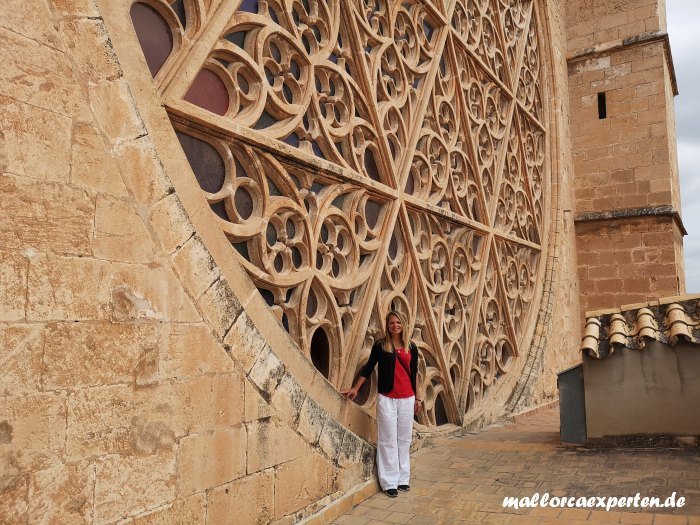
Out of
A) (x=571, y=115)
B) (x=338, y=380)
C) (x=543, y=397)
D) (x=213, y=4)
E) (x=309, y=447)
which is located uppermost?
(x=571, y=115)

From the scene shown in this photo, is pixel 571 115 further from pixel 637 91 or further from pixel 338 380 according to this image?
pixel 338 380

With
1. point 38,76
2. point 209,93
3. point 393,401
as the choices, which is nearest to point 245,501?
point 393,401

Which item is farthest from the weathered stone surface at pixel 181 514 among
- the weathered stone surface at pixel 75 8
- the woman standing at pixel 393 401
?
the weathered stone surface at pixel 75 8

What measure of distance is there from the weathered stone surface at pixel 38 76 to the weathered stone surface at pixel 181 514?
1585mm

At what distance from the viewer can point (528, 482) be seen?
387 cm

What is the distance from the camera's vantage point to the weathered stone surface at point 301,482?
9.70ft

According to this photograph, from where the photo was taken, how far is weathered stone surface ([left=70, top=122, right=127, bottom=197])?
7.05ft

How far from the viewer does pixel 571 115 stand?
35.2ft

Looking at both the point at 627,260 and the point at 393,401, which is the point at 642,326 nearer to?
the point at 393,401

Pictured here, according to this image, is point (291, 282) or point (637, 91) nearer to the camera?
point (291, 282)

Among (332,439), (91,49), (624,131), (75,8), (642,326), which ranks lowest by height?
(332,439)

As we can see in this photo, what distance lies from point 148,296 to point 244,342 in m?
0.60

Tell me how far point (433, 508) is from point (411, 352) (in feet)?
3.57

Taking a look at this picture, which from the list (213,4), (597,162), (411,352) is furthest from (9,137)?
(597,162)
